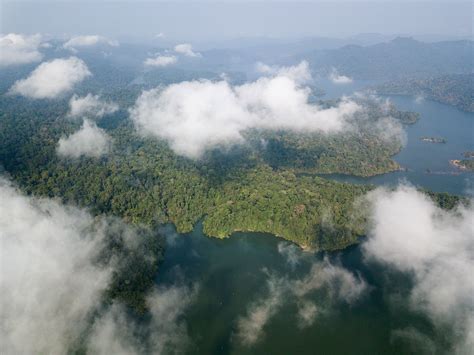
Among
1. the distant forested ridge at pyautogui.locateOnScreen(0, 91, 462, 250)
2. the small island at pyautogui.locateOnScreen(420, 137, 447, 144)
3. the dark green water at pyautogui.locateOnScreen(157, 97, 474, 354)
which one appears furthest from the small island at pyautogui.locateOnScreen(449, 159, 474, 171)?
the dark green water at pyautogui.locateOnScreen(157, 97, 474, 354)

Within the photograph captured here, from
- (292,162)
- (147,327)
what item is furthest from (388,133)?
(147,327)

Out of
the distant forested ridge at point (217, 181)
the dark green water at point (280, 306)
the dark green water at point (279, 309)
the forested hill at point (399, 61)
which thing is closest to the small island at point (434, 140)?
the distant forested ridge at point (217, 181)

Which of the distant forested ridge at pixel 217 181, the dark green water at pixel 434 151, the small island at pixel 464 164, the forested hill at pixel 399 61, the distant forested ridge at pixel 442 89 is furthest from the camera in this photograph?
the forested hill at pixel 399 61

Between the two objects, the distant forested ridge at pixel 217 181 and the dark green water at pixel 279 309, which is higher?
the distant forested ridge at pixel 217 181

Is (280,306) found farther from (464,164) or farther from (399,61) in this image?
(399,61)

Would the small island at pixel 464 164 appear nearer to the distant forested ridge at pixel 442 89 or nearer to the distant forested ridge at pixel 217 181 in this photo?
the distant forested ridge at pixel 217 181

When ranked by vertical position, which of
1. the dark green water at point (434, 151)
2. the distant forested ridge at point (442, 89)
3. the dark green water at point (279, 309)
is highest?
the distant forested ridge at point (442, 89)

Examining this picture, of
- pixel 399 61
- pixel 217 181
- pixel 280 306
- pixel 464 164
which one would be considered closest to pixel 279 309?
pixel 280 306

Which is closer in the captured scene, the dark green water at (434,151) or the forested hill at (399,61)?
the dark green water at (434,151)
